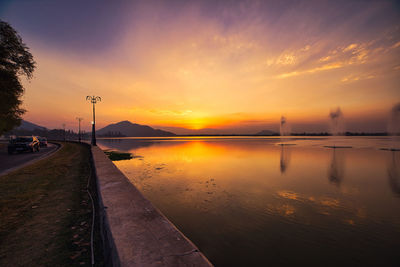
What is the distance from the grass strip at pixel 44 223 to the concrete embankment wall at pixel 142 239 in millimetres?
664

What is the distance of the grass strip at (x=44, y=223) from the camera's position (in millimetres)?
3074

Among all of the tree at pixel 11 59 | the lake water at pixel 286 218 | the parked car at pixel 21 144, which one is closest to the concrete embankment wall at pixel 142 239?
the lake water at pixel 286 218

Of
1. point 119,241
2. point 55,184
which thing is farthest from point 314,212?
point 55,184

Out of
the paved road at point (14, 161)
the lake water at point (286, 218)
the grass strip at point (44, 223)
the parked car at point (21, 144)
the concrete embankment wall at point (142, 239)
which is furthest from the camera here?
the parked car at point (21, 144)

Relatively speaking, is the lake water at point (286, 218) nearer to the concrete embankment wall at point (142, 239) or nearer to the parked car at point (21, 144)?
the concrete embankment wall at point (142, 239)

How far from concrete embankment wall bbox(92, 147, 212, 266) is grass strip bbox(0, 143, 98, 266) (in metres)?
0.66

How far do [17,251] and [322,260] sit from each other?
257 inches

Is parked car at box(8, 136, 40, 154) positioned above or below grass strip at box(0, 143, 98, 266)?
above

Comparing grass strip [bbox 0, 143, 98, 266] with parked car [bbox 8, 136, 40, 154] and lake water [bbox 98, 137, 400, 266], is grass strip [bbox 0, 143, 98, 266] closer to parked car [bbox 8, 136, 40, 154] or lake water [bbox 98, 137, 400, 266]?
lake water [bbox 98, 137, 400, 266]

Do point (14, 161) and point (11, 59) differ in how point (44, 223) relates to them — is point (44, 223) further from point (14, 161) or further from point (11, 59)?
point (11, 59)

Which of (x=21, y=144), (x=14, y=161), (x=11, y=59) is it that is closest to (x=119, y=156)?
(x=21, y=144)

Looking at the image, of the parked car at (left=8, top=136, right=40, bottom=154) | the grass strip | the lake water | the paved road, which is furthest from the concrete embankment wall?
the parked car at (left=8, top=136, right=40, bottom=154)

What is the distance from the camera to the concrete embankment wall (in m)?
2.33

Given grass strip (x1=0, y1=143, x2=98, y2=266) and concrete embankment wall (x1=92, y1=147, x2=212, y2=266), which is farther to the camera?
grass strip (x1=0, y1=143, x2=98, y2=266)
